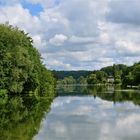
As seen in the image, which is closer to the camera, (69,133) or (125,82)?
(69,133)

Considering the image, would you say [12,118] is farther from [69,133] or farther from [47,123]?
[69,133]

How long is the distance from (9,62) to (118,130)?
42389 mm

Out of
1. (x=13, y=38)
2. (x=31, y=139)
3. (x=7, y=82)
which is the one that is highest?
(x=13, y=38)

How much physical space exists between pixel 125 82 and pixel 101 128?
147m

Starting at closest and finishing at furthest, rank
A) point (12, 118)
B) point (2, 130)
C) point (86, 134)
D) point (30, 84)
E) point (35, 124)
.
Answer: point (86, 134), point (2, 130), point (35, 124), point (12, 118), point (30, 84)

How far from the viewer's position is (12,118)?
3969 centimetres

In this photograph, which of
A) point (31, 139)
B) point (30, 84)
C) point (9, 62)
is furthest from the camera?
point (30, 84)

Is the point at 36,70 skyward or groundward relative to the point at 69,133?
skyward

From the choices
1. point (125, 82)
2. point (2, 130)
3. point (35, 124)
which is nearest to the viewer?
point (2, 130)

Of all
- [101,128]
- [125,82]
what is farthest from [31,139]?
[125,82]

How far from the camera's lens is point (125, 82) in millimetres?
177000

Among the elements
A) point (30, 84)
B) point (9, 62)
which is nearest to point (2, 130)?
point (9, 62)

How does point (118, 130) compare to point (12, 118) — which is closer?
point (118, 130)

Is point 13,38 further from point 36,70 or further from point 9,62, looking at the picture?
point 36,70
